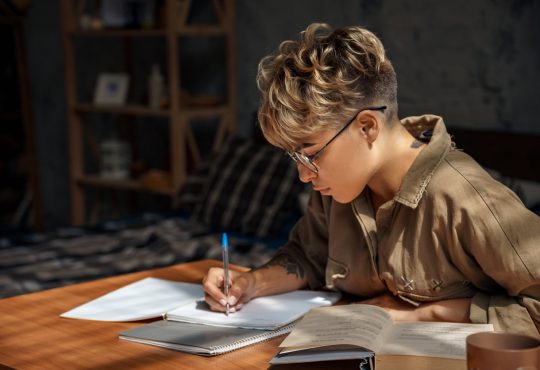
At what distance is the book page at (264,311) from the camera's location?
1778 millimetres

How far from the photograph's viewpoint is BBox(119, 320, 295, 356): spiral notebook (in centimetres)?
163

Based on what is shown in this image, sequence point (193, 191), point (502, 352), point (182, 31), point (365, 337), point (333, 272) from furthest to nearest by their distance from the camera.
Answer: point (182, 31), point (193, 191), point (333, 272), point (365, 337), point (502, 352)

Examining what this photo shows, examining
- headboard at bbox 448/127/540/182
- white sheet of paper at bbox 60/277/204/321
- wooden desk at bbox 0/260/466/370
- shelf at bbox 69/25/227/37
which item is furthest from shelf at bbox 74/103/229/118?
wooden desk at bbox 0/260/466/370

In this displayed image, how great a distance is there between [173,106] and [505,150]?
179cm

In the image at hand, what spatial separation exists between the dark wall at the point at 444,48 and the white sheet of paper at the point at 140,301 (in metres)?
1.98

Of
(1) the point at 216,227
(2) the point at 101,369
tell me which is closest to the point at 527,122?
(1) the point at 216,227

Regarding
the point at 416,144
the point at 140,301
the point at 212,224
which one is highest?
the point at 416,144

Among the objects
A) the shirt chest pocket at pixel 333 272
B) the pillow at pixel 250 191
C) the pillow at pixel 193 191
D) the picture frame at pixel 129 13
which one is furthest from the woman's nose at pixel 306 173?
the picture frame at pixel 129 13

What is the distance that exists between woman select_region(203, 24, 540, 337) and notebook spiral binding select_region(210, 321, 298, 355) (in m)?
0.17

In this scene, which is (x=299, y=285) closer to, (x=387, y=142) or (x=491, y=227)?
(x=387, y=142)

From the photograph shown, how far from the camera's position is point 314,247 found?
211cm

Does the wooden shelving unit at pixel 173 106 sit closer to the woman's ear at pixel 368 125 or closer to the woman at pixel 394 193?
the woman at pixel 394 193

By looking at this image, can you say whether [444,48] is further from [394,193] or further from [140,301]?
[140,301]

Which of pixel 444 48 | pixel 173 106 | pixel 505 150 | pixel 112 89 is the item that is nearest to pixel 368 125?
pixel 505 150
